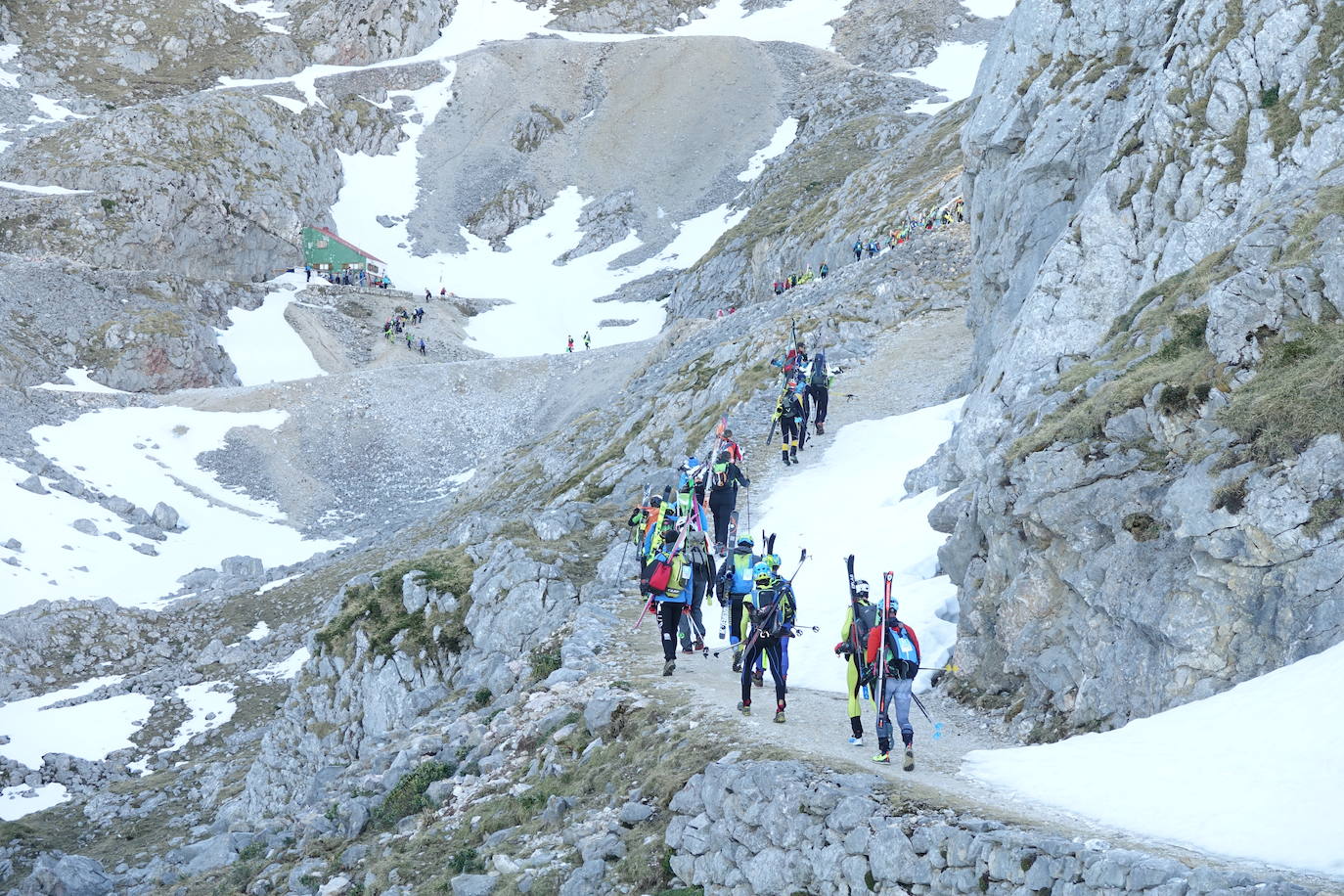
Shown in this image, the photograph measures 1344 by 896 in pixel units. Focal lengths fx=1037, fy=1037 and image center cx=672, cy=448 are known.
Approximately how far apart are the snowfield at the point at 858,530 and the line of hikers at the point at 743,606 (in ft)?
2.96

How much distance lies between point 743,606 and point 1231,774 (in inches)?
316

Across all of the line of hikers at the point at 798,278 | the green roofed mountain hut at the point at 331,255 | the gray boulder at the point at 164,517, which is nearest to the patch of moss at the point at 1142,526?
the gray boulder at the point at 164,517

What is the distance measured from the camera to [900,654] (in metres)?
→ 11.3

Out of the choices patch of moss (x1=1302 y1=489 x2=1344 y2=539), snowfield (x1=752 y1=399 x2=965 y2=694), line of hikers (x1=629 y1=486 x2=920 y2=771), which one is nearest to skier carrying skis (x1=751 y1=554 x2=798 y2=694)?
line of hikers (x1=629 y1=486 x2=920 y2=771)

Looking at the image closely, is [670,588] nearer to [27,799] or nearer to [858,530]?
[858,530]

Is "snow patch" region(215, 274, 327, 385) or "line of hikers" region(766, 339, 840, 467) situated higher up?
"snow patch" region(215, 274, 327, 385)

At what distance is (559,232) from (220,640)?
256 feet

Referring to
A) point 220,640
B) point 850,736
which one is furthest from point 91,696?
point 850,736

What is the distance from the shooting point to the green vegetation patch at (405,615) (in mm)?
22406

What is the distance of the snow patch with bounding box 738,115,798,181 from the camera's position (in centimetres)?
11106

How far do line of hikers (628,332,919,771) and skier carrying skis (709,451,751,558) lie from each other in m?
0.02

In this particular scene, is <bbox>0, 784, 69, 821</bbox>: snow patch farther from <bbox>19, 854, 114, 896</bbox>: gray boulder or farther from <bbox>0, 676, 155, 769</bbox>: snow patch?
<bbox>19, 854, 114, 896</bbox>: gray boulder

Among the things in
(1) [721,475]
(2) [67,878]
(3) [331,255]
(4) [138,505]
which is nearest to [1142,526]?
(1) [721,475]

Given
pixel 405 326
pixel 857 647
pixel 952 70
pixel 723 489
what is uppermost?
pixel 952 70
